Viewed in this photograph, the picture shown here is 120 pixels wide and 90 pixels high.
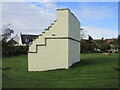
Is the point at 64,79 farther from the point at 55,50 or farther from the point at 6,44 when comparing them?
the point at 6,44

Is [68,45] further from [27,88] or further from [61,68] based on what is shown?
[27,88]

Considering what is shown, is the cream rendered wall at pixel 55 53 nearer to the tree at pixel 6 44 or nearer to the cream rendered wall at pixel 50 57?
the cream rendered wall at pixel 50 57

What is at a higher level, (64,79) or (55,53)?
(55,53)

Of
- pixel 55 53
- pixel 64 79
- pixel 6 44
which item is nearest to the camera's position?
pixel 64 79

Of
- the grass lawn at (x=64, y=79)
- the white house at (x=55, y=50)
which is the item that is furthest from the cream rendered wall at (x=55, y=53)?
the grass lawn at (x=64, y=79)

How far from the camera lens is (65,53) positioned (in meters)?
13.6

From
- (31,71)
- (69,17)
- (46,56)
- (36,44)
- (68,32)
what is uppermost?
(69,17)

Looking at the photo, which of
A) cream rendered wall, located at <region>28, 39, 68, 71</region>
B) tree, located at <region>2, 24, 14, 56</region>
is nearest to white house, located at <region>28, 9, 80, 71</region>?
cream rendered wall, located at <region>28, 39, 68, 71</region>

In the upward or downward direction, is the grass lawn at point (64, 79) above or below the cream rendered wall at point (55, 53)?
below

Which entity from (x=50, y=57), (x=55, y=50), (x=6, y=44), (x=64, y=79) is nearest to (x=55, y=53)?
(x=55, y=50)

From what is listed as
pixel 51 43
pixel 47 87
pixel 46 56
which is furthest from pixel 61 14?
pixel 47 87

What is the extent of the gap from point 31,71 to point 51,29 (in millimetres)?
3394

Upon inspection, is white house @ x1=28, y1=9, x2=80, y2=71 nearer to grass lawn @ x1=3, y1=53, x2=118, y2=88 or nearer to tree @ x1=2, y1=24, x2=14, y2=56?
grass lawn @ x1=3, y1=53, x2=118, y2=88

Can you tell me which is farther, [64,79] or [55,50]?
[55,50]
